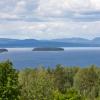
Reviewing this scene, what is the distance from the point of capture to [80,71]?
Result: 81438 millimetres

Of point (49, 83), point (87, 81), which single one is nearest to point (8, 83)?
point (49, 83)

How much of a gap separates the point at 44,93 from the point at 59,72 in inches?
1899

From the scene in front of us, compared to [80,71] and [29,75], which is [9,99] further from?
[80,71]

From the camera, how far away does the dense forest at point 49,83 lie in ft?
88.5

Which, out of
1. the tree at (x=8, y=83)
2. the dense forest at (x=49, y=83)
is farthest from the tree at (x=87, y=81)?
the tree at (x=8, y=83)

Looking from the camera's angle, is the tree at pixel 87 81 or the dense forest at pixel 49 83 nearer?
the dense forest at pixel 49 83

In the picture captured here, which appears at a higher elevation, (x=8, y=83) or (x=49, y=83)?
(x=8, y=83)

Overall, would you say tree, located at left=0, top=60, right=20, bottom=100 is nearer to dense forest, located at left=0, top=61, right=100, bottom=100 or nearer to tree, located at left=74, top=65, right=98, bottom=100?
dense forest, located at left=0, top=61, right=100, bottom=100

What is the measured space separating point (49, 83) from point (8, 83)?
13.7 m

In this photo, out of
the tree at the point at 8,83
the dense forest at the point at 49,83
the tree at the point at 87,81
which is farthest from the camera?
the tree at the point at 87,81

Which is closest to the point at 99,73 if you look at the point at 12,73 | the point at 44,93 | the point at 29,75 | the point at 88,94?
the point at 88,94

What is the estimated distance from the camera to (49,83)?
132ft

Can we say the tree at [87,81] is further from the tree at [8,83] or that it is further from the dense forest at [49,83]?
the tree at [8,83]

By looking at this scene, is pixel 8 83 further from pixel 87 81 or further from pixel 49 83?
pixel 87 81
